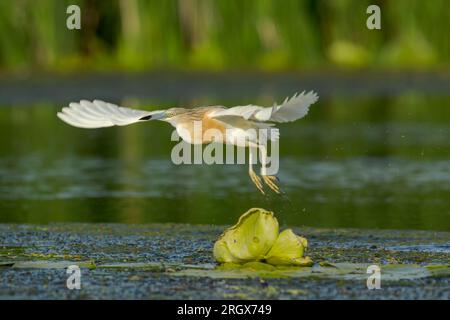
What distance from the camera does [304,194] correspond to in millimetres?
15453

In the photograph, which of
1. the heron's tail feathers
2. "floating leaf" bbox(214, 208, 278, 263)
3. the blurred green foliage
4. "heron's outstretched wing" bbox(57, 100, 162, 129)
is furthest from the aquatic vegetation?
the blurred green foliage

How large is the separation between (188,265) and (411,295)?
1.99m

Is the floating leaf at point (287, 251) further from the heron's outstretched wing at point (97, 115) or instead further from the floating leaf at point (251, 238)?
the heron's outstretched wing at point (97, 115)

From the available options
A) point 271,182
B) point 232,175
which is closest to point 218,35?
point 232,175

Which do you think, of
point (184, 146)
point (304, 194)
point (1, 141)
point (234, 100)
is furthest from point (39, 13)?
point (304, 194)

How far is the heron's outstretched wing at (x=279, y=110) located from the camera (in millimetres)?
9836

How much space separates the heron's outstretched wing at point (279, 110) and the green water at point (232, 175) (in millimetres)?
2964

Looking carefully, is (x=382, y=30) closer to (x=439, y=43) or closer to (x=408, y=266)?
(x=439, y=43)

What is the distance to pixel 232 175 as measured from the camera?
57.2ft

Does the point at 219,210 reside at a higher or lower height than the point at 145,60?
lower

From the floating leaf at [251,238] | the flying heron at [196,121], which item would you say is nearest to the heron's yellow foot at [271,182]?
the flying heron at [196,121]

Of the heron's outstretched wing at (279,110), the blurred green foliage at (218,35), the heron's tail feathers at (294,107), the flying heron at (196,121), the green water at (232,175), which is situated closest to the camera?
the heron's outstretched wing at (279,110)

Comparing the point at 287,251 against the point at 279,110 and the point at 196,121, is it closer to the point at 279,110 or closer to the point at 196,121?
the point at 279,110

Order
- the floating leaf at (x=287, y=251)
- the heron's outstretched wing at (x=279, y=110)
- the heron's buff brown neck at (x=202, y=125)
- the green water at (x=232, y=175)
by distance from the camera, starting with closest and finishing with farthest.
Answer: the heron's outstretched wing at (x=279, y=110), the floating leaf at (x=287, y=251), the heron's buff brown neck at (x=202, y=125), the green water at (x=232, y=175)
